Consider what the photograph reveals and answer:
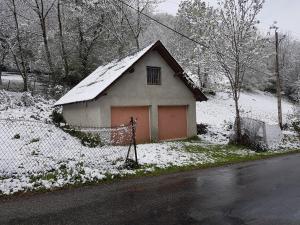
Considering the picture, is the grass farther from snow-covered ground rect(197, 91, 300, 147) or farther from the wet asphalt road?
snow-covered ground rect(197, 91, 300, 147)

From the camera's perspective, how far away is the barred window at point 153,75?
2158 cm

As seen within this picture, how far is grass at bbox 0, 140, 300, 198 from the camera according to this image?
11.2 metres

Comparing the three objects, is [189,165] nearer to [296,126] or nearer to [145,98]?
[145,98]

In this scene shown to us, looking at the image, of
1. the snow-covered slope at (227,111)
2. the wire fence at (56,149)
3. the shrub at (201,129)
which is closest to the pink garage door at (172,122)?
the snow-covered slope at (227,111)

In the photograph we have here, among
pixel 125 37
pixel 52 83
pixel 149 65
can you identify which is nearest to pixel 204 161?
pixel 149 65

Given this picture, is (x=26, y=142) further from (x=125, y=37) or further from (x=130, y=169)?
(x=125, y=37)

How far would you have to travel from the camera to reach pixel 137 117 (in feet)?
68.0

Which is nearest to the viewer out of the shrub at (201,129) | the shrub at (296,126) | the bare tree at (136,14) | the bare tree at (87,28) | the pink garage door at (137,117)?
the pink garage door at (137,117)

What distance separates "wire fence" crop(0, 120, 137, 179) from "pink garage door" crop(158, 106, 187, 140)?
3250 mm

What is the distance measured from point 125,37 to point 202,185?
3107 centimetres

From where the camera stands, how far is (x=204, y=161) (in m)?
15.9

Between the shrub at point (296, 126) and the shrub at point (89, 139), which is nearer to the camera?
the shrub at point (89, 139)

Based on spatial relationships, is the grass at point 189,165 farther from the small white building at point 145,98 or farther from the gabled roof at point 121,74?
the gabled roof at point 121,74

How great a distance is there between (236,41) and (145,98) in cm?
661
